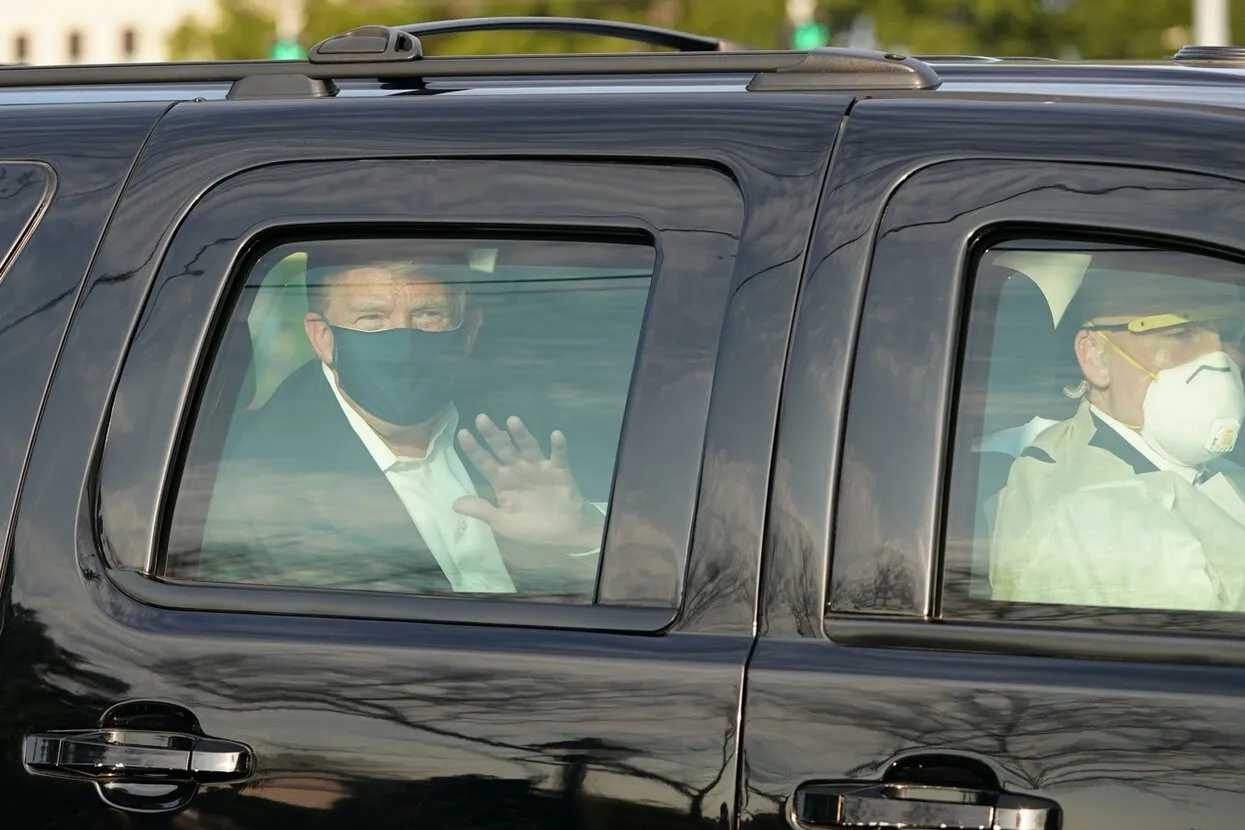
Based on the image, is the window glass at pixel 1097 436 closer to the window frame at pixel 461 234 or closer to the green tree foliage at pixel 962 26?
the window frame at pixel 461 234

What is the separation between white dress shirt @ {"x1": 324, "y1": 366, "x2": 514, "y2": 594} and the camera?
2229 millimetres

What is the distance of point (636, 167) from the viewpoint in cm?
226

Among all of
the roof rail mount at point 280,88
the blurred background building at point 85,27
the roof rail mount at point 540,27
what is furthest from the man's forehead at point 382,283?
the blurred background building at point 85,27

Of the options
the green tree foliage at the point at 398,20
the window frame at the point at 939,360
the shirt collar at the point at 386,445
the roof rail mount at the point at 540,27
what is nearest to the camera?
the window frame at the point at 939,360

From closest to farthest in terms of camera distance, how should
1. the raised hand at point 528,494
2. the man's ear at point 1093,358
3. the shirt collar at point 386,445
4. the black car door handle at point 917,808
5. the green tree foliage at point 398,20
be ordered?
the black car door handle at point 917,808, the man's ear at point 1093,358, the raised hand at point 528,494, the shirt collar at point 386,445, the green tree foliage at point 398,20

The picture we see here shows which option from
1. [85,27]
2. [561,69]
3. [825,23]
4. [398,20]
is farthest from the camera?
[85,27]

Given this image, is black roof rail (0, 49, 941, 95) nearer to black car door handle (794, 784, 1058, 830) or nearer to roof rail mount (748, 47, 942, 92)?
roof rail mount (748, 47, 942, 92)

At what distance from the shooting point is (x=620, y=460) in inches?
84.1

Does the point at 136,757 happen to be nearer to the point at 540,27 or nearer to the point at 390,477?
the point at 390,477

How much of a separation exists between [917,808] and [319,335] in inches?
40.0

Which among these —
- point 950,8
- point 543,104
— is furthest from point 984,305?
point 950,8

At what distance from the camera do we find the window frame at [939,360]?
1978 millimetres

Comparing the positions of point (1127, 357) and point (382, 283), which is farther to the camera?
point (382, 283)

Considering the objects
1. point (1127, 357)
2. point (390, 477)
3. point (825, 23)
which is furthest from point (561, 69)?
point (825, 23)
